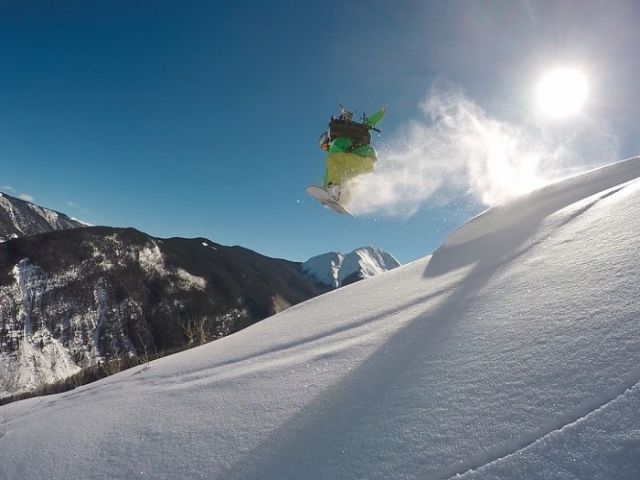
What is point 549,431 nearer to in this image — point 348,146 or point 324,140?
point 348,146

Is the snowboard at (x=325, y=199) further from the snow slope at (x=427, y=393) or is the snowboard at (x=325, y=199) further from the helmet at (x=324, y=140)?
the snow slope at (x=427, y=393)

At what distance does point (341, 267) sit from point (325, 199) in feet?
523

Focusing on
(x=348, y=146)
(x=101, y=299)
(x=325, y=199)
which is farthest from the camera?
(x=101, y=299)

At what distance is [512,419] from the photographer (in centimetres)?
148

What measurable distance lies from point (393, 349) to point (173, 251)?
3205 inches

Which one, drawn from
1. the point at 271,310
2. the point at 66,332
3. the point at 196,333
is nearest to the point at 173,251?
the point at 271,310

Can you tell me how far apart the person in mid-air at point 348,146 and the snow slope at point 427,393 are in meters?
8.10

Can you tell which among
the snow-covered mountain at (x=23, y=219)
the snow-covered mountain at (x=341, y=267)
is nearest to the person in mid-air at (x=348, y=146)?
the snow-covered mountain at (x=23, y=219)

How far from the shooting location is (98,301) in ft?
183

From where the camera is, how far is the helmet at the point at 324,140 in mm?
12023

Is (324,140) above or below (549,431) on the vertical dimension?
above

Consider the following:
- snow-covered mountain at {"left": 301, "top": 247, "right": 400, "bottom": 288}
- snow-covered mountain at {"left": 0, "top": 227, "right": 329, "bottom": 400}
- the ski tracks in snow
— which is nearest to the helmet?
the ski tracks in snow

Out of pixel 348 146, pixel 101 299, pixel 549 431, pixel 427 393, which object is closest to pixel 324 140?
pixel 348 146

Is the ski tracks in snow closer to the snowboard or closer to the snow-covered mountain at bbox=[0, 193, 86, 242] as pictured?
the snowboard
